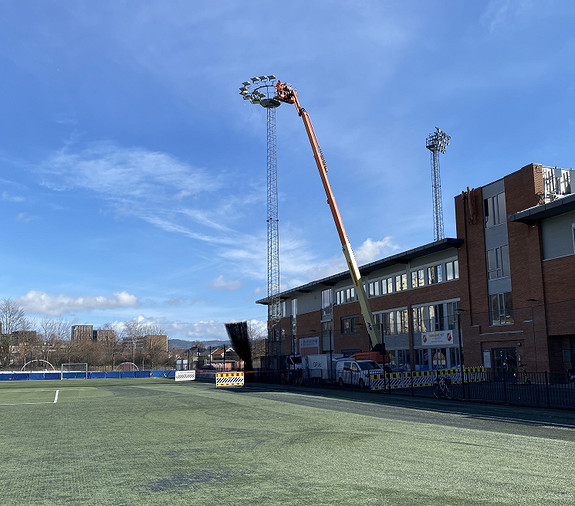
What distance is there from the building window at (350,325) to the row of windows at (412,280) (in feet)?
6.59

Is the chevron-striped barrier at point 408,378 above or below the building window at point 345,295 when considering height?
below

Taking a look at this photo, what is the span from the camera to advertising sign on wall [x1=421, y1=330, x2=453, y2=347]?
45.0 meters

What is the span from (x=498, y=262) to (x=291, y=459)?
114ft

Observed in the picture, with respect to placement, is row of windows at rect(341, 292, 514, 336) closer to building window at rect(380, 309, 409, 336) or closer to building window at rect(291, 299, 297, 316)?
building window at rect(380, 309, 409, 336)

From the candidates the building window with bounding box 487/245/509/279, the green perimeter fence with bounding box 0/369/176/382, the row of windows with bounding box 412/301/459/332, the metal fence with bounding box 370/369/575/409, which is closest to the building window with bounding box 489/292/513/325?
the building window with bounding box 487/245/509/279

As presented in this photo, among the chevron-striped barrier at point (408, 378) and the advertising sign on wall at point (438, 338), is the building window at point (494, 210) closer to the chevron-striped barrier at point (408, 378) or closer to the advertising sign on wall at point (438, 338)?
the advertising sign on wall at point (438, 338)

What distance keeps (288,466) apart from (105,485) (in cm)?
285

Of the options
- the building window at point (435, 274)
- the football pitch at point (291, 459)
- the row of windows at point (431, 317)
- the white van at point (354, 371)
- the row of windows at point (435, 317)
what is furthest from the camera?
the building window at point (435, 274)

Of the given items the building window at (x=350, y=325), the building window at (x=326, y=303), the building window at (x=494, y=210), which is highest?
the building window at (x=494, y=210)

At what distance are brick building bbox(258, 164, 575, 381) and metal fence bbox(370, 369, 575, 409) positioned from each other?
99cm

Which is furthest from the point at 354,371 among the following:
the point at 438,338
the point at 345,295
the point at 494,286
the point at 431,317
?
the point at 345,295

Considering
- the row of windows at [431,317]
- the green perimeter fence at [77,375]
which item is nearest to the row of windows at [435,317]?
the row of windows at [431,317]

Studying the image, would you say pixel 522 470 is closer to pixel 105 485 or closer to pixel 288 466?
pixel 288 466

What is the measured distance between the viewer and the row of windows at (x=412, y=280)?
4645 cm
